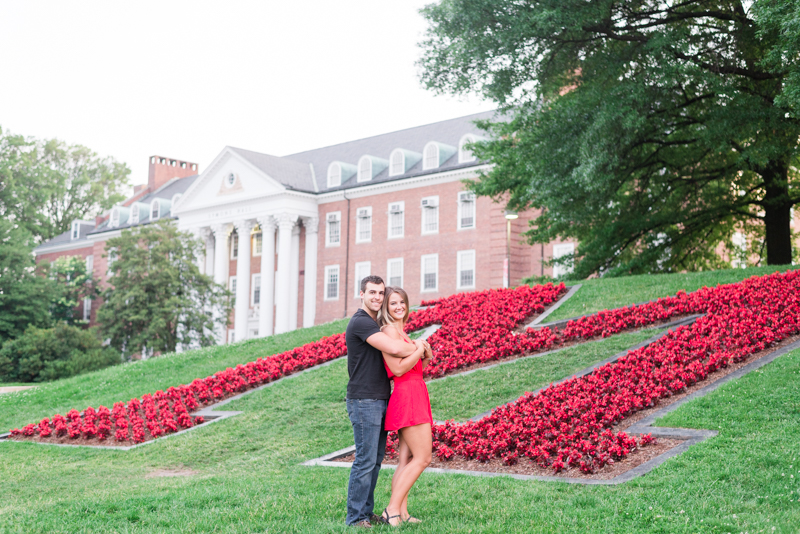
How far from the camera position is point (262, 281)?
4716cm

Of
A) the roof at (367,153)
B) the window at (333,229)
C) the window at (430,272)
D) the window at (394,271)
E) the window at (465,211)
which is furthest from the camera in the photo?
the window at (333,229)

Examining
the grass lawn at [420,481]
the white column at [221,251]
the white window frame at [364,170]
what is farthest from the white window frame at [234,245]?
the grass lawn at [420,481]

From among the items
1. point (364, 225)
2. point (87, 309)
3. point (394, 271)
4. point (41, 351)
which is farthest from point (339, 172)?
point (87, 309)

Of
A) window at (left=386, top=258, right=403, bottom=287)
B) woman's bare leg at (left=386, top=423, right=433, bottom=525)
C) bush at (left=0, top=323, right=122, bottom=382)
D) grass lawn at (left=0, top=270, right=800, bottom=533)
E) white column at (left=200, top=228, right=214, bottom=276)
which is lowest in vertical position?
bush at (left=0, top=323, right=122, bottom=382)

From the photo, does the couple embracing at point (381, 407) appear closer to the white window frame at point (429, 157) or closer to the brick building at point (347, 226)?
the brick building at point (347, 226)

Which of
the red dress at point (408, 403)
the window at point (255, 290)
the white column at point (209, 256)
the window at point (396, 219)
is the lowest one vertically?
the red dress at point (408, 403)

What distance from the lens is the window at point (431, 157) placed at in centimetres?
4284

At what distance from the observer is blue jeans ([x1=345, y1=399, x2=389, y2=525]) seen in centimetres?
574

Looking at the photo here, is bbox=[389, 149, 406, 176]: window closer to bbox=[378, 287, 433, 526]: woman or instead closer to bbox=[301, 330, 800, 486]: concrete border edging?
bbox=[301, 330, 800, 486]: concrete border edging

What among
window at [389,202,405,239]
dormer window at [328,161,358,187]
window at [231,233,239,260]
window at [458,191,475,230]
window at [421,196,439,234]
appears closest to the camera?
window at [458,191,475,230]

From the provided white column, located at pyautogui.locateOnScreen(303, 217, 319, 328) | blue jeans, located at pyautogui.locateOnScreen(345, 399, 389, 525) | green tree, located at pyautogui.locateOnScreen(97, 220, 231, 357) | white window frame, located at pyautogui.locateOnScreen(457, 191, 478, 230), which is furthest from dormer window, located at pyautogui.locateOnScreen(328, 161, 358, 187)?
Result: blue jeans, located at pyautogui.locateOnScreen(345, 399, 389, 525)

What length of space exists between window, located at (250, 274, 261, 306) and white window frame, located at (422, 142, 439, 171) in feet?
49.6

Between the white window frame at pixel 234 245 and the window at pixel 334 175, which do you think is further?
the white window frame at pixel 234 245

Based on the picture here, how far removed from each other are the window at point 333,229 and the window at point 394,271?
4.43 metres
